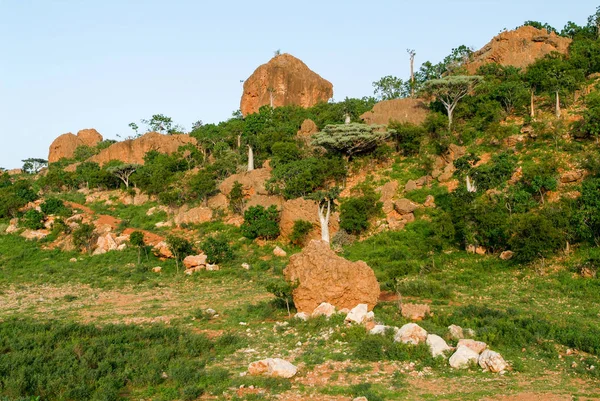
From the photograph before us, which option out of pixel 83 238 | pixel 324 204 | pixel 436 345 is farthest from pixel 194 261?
pixel 436 345

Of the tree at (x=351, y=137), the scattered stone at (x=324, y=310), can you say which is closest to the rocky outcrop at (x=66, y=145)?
the tree at (x=351, y=137)

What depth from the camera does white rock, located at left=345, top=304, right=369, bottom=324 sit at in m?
13.9

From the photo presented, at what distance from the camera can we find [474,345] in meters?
11.5

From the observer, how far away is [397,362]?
1113 centimetres

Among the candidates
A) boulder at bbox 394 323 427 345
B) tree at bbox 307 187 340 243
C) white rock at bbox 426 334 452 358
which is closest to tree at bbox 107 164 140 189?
tree at bbox 307 187 340 243

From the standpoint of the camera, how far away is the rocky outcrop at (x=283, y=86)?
70438 mm

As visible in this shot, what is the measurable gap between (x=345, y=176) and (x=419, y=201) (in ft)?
25.5

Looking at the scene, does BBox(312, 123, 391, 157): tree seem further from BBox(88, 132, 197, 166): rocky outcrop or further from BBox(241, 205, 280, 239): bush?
BBox(88, 132, 197, 166): rocky outcrop

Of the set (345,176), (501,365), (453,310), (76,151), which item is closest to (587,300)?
(453,310)

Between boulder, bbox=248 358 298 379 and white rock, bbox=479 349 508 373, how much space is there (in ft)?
13.3

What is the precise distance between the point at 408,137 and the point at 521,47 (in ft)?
64.7

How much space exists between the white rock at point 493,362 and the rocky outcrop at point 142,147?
55.9m

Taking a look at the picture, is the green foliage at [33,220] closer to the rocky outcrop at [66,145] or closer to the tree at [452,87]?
the tree at [452,87]

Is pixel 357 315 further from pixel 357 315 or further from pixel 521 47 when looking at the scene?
pixel 521 47
